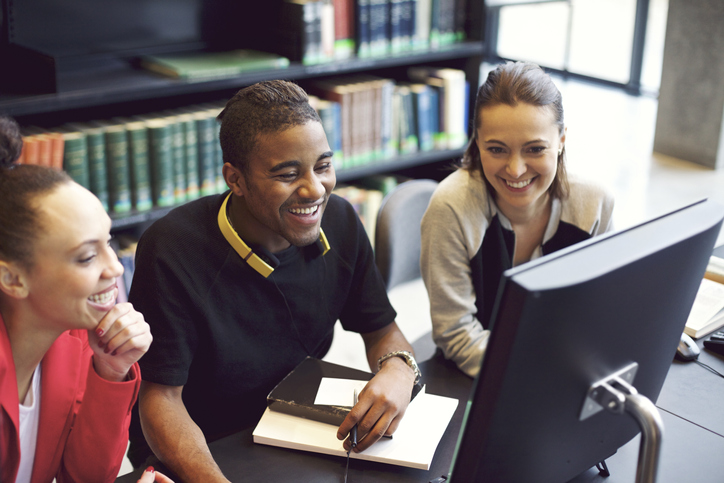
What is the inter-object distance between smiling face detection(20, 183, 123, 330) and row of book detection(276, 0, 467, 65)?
1792 millimetres

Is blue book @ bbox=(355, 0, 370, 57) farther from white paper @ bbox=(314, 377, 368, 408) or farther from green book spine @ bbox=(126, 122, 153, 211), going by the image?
white paper @ bbox=(314, 377, 368, 408)

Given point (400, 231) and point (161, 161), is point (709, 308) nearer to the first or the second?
point (400, 231)

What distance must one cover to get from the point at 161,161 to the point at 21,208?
61.7 inches

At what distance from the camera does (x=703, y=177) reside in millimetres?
4062

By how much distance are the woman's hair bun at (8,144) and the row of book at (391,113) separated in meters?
1.80

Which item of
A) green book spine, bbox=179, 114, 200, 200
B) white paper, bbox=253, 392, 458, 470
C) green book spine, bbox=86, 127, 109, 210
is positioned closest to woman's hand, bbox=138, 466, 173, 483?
white paper, bbox=253, 392, 458, 470

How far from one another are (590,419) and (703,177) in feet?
12.1

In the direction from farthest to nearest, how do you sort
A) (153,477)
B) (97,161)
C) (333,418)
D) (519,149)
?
(97,161)
(519,149)
(333,418)
(153,477)

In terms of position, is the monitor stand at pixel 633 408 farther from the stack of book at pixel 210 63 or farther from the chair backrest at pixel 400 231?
the stack of book at pixel 210 63

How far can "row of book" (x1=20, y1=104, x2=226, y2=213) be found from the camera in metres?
2.28

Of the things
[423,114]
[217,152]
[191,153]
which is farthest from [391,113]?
[191,153]

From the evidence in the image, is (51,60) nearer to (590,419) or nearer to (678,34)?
(590,419)

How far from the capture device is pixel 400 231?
6.03 ft

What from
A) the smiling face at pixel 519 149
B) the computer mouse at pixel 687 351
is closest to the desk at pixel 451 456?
the computer mouse at pixel 687 351
